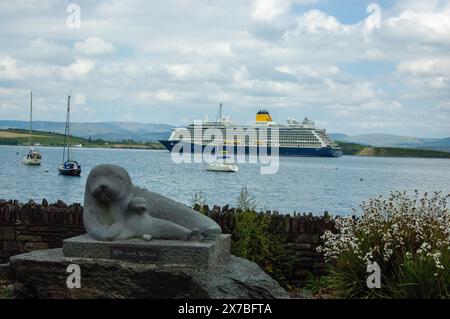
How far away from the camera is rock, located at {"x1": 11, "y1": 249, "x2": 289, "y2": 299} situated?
7.43 meters

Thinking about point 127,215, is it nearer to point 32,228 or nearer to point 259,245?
point 259,245

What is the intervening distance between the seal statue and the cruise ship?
10921cm

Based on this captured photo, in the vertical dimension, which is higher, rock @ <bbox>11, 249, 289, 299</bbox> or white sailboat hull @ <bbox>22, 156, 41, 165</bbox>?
rock @ <bbox>11, 249, 289, 299</bbox>

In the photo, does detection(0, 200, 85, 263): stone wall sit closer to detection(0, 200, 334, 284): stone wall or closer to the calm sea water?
detection(0, 200, 334, 284): stone wall

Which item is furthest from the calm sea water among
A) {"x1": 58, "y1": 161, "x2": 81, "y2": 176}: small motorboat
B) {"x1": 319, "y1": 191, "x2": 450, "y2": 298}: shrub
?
{"x1": 319, "y1": 191, "x2": 450, "y2": 298}: shrub

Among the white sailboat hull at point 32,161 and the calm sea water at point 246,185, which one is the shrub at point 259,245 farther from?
the white sailboat hull at point 32,161

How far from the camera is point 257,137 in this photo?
12962 centimetres

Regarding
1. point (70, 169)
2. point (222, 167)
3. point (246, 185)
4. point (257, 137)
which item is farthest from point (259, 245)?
point (257, 137)
